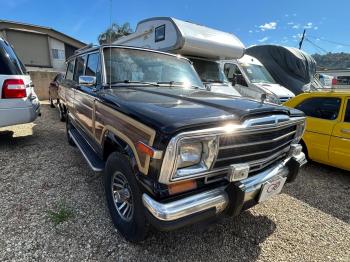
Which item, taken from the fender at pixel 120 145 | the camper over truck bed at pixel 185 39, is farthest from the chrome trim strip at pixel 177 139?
the camper over truck bed at pixel 185 39

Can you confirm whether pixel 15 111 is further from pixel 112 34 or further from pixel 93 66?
pixel 112 34

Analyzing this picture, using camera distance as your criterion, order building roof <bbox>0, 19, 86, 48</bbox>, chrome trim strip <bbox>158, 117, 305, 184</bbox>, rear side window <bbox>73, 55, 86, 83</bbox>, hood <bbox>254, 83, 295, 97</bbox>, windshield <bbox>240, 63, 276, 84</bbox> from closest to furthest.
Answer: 1. chrome trim strip <bbox>158, 117, 305, 184</bbox>
2. rear side window <bbox>73, 55, 86, 83</bbox>
3. hood <bbox>254, 83, 295, 97</bbox>
4. windshield <bbox>240, 63, 276, 84</bbox>
5. building roof <bbox>0, 19, 86, 48</bbox>

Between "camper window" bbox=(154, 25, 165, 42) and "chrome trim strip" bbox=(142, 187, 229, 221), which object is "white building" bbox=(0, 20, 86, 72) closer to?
"camper window" bbox=(154, 25, 165, 42)

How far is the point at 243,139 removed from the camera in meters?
2.11

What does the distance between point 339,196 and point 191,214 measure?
3076 mm

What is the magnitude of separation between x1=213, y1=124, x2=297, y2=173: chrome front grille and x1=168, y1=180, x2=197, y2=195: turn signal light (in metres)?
0.22

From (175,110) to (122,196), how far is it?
3.53ft

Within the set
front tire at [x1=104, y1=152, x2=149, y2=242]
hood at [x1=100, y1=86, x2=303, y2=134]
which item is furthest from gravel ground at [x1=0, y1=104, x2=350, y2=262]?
hood at [x1=100, y1=86, x2=303, y2=134]

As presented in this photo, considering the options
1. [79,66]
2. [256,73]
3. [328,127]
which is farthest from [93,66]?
[256,73]

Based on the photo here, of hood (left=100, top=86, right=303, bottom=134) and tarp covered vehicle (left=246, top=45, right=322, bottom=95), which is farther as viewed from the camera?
tarp covered vehicle (left=246, top=45, right=322, bottom=95)

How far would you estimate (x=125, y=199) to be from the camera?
96.0 inches

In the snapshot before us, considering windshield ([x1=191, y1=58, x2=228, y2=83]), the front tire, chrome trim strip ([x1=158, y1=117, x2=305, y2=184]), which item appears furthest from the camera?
windshield ([x1=191, y1=58, x2=228, y2=83])

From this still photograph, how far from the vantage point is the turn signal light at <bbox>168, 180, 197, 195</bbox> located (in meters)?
1.86

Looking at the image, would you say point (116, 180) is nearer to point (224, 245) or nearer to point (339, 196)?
point (224, 245)
